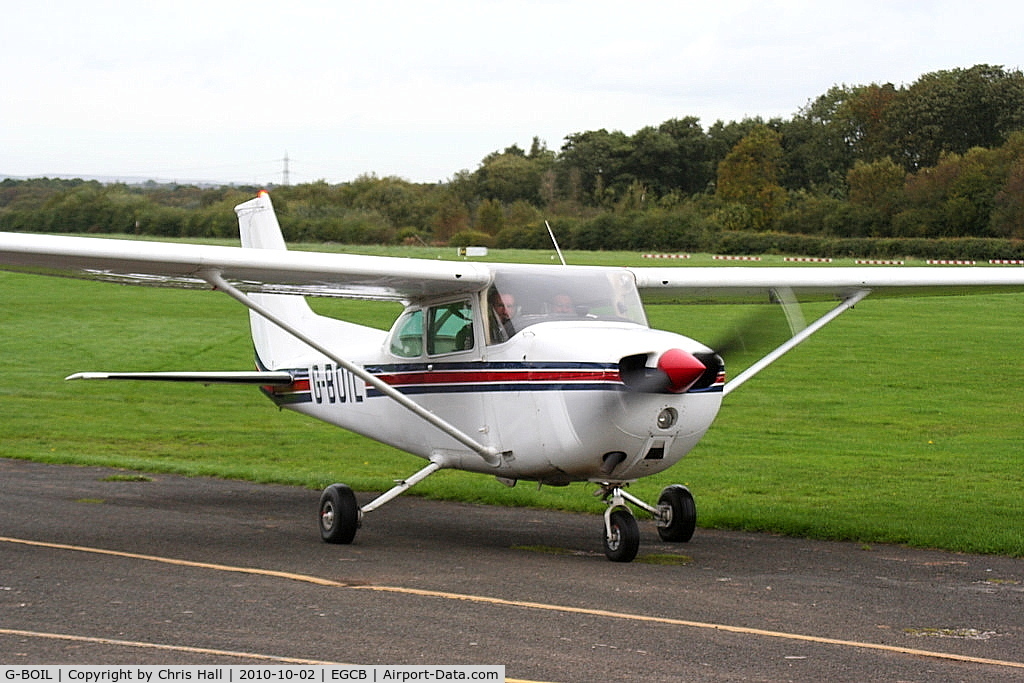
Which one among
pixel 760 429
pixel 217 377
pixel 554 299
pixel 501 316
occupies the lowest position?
pixel 760 429

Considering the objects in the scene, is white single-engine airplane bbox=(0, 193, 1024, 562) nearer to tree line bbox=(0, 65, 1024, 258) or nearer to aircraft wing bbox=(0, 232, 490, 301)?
aircraft wing bbox=(0, 232, 490, 301)

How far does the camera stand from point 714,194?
51406 mm

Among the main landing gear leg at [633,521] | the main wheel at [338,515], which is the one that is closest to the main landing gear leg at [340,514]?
the main wheel at [338,515]

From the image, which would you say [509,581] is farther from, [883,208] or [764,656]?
[883,208]

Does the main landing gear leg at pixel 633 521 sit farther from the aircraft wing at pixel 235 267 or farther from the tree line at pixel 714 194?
the tree line at pixel 714 194

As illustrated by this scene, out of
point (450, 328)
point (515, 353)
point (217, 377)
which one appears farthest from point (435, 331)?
point (217, 377)

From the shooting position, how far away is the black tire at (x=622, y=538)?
9797mm

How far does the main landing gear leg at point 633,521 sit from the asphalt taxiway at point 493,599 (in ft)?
0.54

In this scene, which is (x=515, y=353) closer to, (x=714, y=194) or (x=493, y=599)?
(x=493, y=599)

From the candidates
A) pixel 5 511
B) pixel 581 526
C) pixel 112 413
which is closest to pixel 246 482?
pixel 5 511

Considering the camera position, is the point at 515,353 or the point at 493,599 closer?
the point at 493,599

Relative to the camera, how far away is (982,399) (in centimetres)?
2319

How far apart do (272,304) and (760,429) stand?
29.1 feet

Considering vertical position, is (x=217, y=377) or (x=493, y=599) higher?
(x=217, y=377)
